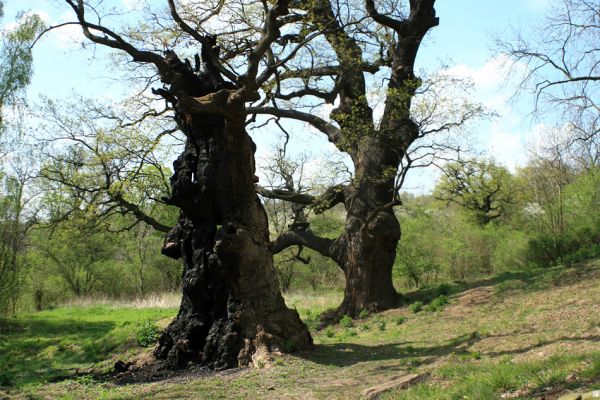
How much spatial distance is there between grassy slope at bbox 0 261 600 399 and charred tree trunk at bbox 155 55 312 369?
96cm

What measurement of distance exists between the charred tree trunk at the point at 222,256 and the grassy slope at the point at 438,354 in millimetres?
962

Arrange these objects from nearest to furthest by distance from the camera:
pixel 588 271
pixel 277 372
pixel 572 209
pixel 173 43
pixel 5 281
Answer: pixel 277 372
pixel 588 271
pixel 173 43
pixel 572 209
pixel 5 281

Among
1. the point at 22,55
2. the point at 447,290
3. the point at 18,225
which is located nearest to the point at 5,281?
the point at 18,225

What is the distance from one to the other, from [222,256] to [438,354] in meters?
4.32

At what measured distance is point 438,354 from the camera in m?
9.82

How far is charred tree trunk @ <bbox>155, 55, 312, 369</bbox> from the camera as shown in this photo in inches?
411

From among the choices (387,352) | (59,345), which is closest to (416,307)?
(387,352)

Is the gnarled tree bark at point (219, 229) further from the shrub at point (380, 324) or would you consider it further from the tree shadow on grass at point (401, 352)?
the shrub at point (380, 324)

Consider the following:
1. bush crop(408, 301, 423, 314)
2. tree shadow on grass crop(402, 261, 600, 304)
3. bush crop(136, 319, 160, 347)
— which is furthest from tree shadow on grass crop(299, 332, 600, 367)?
bush crop(136, 319, 160, 347)

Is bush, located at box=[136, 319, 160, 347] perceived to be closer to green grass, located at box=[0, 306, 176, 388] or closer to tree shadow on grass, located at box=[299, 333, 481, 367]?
green grass, located at box=[0, 306, 176, 388]

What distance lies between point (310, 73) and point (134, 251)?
22911 millimetres

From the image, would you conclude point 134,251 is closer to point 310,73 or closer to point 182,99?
point 310,73

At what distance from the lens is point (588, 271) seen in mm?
14125

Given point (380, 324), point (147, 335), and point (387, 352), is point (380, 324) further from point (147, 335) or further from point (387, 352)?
point (147, 335)
